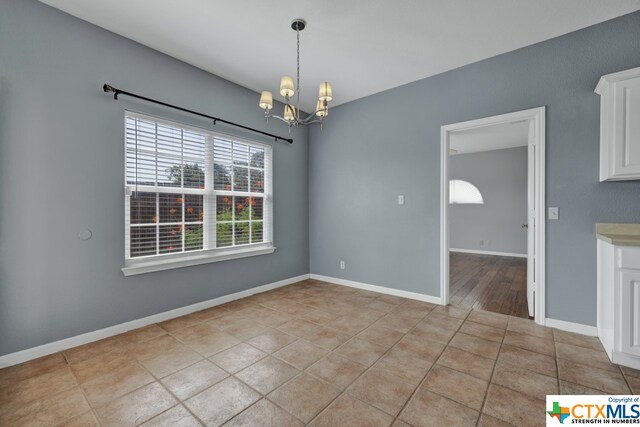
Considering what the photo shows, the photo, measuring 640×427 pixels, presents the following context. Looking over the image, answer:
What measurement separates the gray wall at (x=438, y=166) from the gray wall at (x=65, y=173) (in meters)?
2.28

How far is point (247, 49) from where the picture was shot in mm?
2889

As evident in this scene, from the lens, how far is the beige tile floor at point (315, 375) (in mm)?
1614

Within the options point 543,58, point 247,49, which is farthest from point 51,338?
point 543,58

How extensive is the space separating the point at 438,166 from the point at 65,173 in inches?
149

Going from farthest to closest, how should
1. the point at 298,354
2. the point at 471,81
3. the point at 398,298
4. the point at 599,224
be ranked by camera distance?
1. the point at 398,298
2. the point at 471,81
3. the point at 599,224
4. the point at 298,354

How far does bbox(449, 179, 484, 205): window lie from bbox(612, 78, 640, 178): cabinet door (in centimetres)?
508

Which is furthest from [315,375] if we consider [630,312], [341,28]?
[341,28]

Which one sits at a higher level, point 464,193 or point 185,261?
point 464,193

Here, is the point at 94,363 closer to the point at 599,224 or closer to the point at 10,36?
the point at 10,36

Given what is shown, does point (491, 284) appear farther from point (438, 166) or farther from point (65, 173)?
point (65, 173)

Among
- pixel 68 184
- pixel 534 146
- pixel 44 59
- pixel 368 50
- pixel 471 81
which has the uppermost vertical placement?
pixel 368 50

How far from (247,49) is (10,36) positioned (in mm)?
1820

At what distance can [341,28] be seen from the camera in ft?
8.41

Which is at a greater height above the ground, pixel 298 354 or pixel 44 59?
pixel 44 59
